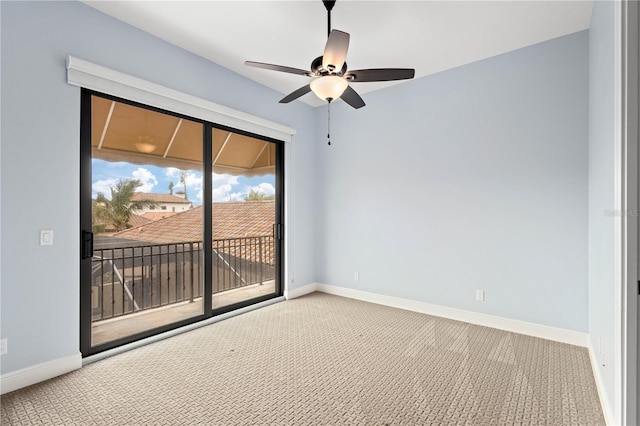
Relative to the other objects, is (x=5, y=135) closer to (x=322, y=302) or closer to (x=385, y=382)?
(x=385, y=382)

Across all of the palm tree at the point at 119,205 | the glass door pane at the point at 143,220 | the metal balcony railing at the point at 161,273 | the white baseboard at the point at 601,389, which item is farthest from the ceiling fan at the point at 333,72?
the white baseboard at the point at 601,389

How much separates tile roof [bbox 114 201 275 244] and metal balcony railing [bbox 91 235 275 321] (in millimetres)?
81

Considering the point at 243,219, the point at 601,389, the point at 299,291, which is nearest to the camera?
the point at 601,389

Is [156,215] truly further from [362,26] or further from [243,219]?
[362,26]

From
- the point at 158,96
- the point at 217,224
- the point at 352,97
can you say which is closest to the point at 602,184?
the point at 352,97

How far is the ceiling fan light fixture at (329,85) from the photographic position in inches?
91.8

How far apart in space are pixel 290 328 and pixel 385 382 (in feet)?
4.28

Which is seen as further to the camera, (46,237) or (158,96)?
(158,96)

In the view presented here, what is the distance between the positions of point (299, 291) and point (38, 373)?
9.49ft

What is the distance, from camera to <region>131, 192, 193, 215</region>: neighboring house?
3.06 meters

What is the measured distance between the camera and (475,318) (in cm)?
349

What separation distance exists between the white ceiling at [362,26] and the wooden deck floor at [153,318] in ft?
8.94

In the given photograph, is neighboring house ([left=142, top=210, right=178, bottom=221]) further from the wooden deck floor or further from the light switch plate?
the wooden deck floor

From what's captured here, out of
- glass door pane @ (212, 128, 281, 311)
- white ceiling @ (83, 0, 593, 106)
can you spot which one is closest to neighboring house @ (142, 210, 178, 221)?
glass door pane @ (212, 128, 281, 311)
